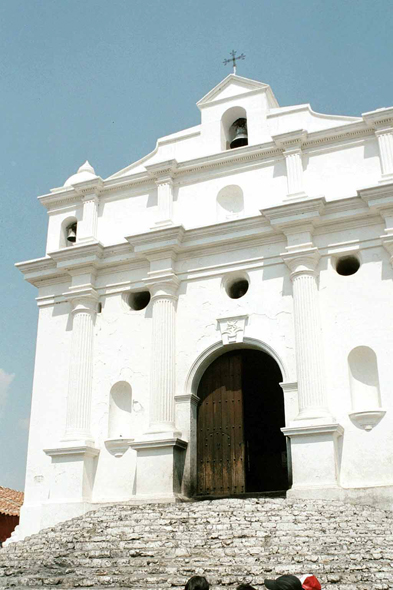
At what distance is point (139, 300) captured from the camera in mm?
16734

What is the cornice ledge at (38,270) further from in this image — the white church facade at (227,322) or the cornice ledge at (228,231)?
the cornice ledge at (228,231)

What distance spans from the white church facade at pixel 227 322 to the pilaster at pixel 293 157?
35 mm

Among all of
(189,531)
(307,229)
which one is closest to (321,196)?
(307,229)

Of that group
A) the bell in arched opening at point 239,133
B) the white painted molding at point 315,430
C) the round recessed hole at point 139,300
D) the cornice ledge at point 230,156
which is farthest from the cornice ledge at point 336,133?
the white painted molding at point 315,430

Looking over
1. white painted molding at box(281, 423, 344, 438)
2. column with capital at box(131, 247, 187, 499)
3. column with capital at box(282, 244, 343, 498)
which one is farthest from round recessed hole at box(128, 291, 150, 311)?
white painted molding at box(281, 423, 344, 438)

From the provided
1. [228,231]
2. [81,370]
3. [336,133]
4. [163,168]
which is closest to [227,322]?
[228,231]

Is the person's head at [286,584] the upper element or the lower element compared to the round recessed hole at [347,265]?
lower

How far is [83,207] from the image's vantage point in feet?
57.9

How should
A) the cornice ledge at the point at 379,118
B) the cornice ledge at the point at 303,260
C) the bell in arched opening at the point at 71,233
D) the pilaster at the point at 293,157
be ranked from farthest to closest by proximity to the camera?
the bell in arched opening at the point at 71,233 < the pilaster at the point at 293,157 < the cornice ledge at the point at 379,118 < the cornice ledge at the point at 303,260

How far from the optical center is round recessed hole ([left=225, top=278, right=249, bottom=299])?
15.8 metres

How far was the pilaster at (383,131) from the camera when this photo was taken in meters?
15.0

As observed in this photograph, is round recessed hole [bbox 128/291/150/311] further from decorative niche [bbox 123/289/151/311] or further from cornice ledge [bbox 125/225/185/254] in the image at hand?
cornice ledge [bbox 125/225/185/254]

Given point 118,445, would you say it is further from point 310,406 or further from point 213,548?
point 213,548

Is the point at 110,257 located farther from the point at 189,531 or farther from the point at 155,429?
the point at 189,531
